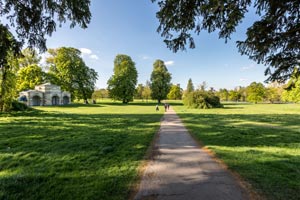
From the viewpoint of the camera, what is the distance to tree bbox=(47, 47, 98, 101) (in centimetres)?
4953

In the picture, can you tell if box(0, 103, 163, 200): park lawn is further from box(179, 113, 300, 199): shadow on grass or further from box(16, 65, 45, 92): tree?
box(16, 65, 45, 92): tree

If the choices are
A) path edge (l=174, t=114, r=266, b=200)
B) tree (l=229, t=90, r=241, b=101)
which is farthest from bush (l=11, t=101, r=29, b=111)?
tree (l=229, t=90, r=241, b=101)

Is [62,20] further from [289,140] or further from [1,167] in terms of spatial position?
[289,140]

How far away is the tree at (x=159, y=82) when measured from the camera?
59.0 m

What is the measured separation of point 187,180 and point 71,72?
167 ft

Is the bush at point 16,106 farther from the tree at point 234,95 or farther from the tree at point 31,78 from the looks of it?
the tree at point 234,95

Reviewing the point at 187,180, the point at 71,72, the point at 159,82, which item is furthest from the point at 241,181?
the point at 159,82

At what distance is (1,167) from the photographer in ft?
18.0

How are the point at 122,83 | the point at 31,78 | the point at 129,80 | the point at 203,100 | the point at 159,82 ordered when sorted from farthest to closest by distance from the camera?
the point at 159,82
the point at 129,80
the point at 122,83
the point at 31,78
the point at 203,100

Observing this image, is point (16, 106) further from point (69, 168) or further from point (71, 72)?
point (71, 72)

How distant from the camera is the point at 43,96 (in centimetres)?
4466

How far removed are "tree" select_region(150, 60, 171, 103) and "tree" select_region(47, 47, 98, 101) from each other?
18.6m

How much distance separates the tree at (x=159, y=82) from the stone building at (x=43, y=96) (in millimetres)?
26590

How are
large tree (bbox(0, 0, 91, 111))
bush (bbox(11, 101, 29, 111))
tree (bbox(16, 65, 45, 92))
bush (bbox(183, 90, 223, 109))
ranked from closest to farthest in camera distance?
large tree (bbox(0, 0, 91, 111)) < bush (bbox(11, 101, 29, 111)) < bush (bbox(183, 90, 223, 109)) < tree (bbox(16, 65, 45, 92))
